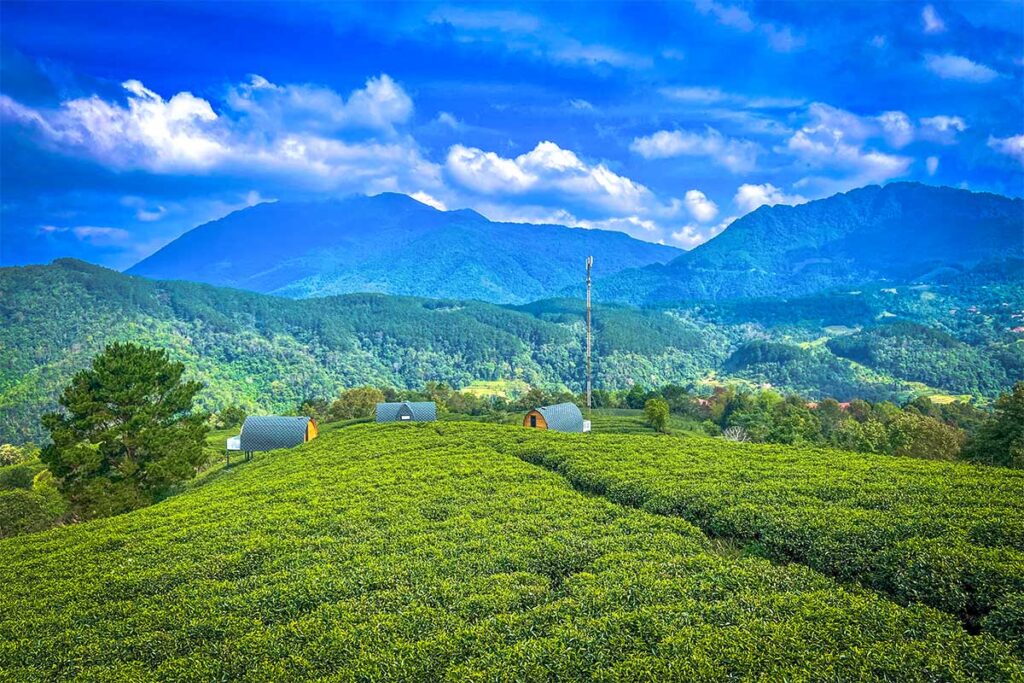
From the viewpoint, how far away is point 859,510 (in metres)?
18.2

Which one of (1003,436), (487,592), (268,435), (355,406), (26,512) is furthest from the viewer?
(355,406)

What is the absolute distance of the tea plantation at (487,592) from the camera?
11484mm

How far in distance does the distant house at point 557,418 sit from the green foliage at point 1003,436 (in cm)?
3219

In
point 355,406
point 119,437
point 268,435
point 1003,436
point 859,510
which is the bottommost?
point 355,406

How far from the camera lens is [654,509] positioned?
21.8m

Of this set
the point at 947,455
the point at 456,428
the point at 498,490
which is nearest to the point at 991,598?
the point at 498,490

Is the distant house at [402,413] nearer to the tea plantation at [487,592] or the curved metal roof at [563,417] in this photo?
the curved metal roof at [563,417]

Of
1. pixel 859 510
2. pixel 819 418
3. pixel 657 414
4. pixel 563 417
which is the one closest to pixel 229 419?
pixel 563 417

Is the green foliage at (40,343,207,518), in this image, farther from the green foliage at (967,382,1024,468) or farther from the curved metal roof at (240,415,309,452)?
the green foliage at (967,382,1024,468)

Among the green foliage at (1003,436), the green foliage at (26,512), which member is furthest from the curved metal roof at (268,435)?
the green foliage at (1003,436)

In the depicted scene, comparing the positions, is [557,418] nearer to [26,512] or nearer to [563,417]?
[563,417]

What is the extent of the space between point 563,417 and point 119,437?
123ft

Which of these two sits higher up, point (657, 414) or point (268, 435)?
point (268, 435)

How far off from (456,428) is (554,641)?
33.0 metres
